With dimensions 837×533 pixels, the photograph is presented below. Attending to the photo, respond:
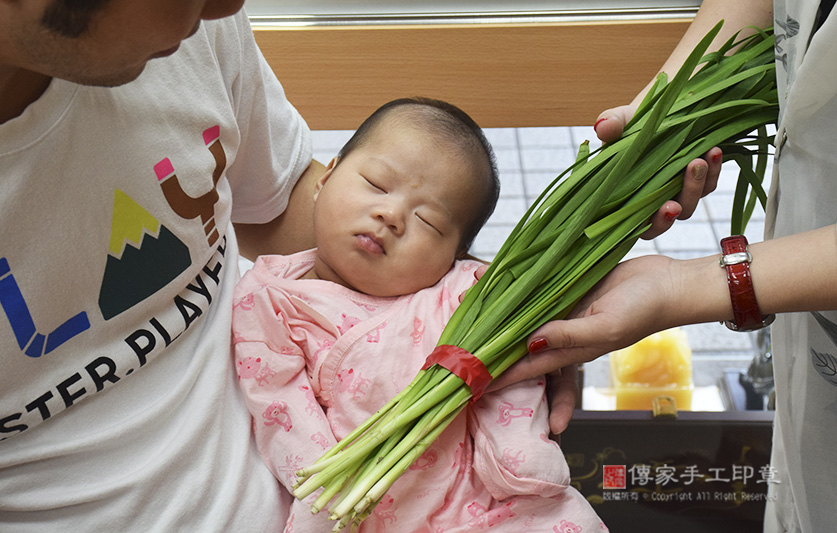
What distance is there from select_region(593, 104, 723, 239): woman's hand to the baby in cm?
23

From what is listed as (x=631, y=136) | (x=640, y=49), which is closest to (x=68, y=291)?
(x=631, y=136)

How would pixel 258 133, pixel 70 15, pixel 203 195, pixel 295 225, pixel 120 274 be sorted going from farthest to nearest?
pixel 295 225, pixel 258 133, pixel 203 195, pixel 120 274, pixel 70 15

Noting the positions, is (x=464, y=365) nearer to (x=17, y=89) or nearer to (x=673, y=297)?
(x=673, y=297)

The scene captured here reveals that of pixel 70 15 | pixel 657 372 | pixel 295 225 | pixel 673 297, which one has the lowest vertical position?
pixel 657 372

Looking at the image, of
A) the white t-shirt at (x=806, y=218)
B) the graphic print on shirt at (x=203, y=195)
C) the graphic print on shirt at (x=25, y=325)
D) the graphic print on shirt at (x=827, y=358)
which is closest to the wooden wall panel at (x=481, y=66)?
the white t-shirt at (x=806, y=218)

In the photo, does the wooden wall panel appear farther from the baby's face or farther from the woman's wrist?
the woman's wrist

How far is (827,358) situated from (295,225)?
0.93m

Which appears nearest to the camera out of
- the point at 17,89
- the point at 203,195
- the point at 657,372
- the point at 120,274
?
the point at 17,89

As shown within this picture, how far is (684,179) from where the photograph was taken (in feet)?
3.71

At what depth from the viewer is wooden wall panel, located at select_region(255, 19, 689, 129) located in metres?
1.68

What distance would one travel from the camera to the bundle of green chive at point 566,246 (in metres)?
1.00

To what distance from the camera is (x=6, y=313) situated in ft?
2.76

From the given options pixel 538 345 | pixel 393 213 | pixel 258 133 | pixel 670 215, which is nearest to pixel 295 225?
pixel 258 133

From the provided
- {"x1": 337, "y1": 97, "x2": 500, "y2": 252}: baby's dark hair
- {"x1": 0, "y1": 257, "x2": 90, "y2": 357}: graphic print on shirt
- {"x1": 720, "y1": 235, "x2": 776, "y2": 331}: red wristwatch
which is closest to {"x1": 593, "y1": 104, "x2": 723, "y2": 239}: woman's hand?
{"x1": 720, "y1": 235, "x2": 776, "y2": 331}: red wristwatch
